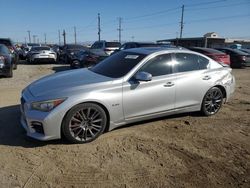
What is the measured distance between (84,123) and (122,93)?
0.84m

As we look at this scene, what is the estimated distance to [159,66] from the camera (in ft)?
18.8

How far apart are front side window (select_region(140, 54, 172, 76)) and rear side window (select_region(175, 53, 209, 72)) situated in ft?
0.85

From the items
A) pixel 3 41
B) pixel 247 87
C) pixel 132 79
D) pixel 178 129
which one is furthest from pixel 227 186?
pixel 3 41

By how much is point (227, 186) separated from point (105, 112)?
227cm

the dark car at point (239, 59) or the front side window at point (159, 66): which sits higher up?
the front side window at point (159, 66)

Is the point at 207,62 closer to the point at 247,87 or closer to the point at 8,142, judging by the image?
the point at 8,142

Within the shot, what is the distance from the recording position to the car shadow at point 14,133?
4.83 meters

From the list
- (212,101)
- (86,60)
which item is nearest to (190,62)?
(212,101)

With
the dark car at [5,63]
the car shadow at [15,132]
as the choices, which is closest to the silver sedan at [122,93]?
the car shadow at [15,132]

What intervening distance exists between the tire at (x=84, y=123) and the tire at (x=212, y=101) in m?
2.50

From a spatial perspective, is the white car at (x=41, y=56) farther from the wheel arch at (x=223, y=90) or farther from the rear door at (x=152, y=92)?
the rear door at (x=152, y=92)

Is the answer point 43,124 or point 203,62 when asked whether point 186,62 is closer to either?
point 203,62

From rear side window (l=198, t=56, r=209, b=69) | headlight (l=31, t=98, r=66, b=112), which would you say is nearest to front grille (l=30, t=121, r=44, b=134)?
headlight (l=31, t=98, r=66, b=112)

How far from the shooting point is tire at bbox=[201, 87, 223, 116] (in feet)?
21.1
